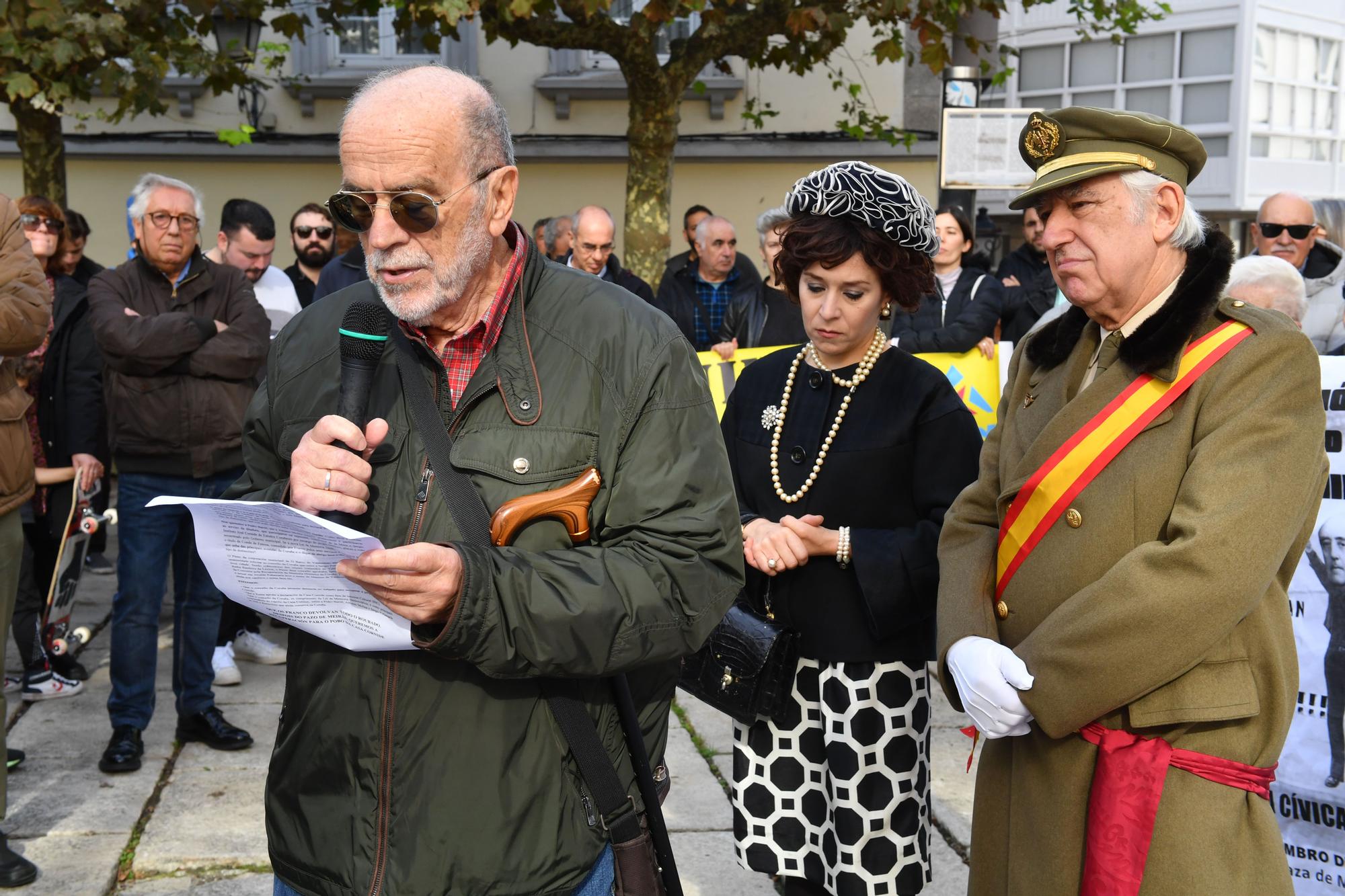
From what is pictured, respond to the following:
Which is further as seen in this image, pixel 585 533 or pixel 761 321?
pixel 761 321

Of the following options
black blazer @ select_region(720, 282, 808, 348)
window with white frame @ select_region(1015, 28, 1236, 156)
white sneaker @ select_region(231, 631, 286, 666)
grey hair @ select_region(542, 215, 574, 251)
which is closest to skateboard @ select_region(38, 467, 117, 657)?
white sneaker @ select_region(231, 631, 286, 666)

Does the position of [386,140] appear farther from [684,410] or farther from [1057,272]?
[1057,272]

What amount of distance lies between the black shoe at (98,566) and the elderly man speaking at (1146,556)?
24.9 feet

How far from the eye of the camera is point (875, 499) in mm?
3248

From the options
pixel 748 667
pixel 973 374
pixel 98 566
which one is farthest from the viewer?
pixel 98 566

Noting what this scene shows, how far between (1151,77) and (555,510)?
95.6 feet

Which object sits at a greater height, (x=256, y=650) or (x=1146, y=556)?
(x=1146, y=556)

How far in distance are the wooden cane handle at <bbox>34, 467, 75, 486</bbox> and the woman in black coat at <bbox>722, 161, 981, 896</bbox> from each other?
3968 mm

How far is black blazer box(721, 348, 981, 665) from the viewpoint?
10.3 feet

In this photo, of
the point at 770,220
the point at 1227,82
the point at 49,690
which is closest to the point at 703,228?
the point at 770,220

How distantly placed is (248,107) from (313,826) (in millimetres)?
14183

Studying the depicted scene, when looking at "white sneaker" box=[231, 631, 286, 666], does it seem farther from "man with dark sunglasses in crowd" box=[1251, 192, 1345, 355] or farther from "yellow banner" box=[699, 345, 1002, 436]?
"man with dark sunglasses in crowd" box=[1251, 192, 1345, 355]

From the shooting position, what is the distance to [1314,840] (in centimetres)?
360

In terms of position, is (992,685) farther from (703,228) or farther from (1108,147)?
(703,228)
